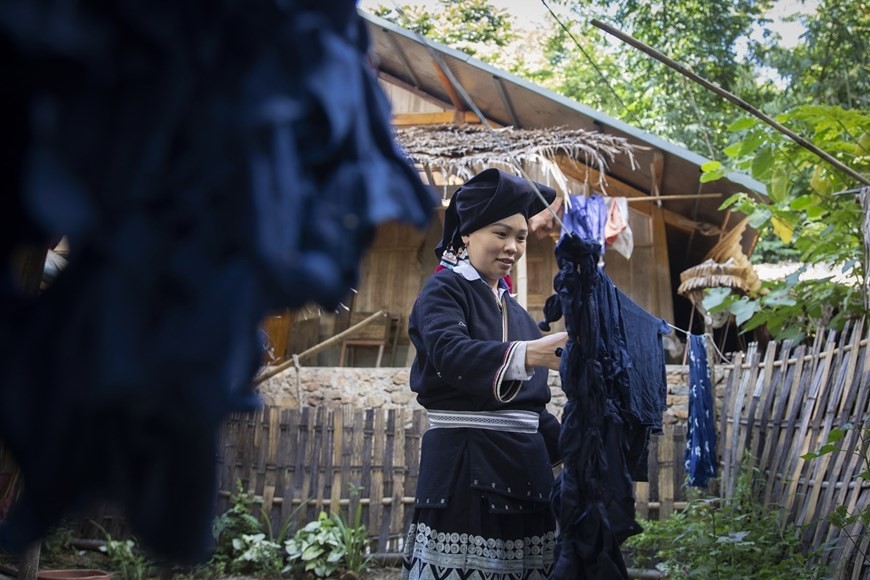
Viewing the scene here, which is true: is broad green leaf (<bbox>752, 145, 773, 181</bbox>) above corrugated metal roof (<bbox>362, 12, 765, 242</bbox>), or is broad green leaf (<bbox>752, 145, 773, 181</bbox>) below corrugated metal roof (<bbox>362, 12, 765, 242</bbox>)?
below

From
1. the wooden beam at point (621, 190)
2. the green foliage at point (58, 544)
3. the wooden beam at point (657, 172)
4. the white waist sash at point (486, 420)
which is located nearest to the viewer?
the white waist sash at point (486, 420)

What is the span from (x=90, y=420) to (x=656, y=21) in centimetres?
1596

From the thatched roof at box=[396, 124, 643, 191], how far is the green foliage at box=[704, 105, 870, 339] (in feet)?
11.8

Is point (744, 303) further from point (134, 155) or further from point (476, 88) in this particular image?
point (134, 155)

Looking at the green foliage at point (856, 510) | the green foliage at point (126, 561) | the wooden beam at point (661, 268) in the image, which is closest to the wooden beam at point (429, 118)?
the wooden beam at point (661, 268)

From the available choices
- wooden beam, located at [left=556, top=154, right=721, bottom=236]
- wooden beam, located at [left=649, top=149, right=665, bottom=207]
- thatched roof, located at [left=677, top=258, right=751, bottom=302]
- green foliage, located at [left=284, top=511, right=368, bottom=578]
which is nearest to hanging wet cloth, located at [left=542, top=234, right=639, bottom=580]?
green foliage, located at [left=284, top=511, right=368, bottom=578]

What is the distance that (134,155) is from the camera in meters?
0.64

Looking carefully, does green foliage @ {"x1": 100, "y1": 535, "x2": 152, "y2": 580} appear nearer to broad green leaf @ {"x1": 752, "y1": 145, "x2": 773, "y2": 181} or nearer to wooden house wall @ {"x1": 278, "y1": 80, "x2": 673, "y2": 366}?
wooden house wall @ {"x1": 278, "y1": 80, "x2": 673, "y2": 366}

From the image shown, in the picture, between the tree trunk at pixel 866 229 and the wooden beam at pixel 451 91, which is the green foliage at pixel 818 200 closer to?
the tree trunk at pixel 866 229

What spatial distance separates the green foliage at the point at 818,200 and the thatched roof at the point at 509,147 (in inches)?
141

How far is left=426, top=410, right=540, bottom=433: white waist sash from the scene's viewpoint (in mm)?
2682

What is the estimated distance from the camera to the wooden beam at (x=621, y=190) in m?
10.2

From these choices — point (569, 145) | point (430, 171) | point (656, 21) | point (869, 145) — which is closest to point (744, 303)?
point (869, 145)

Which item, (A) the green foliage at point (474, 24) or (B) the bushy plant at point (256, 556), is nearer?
(B) the bushy plant at point (256, 556)
